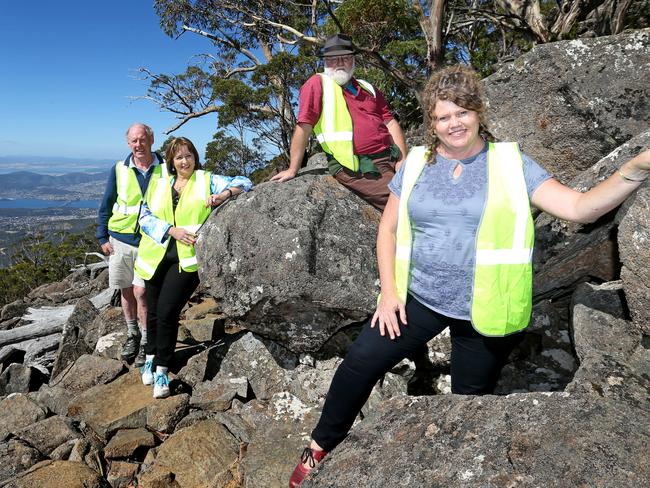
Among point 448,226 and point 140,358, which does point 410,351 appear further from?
point 140,358

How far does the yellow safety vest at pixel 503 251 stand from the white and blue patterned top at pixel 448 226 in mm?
43

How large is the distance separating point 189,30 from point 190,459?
24773 mm

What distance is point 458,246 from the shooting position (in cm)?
236

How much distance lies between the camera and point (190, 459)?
12.9ft

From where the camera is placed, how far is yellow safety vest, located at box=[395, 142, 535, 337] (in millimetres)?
2291

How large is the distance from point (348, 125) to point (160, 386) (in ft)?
10.1

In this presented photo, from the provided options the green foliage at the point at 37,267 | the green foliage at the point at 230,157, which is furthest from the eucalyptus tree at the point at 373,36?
the green foliage at the point at 37,267

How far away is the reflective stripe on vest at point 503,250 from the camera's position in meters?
2.29

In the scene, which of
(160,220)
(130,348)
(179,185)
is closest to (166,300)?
(160,220)

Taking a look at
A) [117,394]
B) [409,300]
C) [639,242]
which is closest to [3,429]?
[117,394]

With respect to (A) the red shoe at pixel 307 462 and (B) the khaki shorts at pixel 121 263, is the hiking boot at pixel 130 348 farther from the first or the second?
(A) the red shoe at pixel 307 462

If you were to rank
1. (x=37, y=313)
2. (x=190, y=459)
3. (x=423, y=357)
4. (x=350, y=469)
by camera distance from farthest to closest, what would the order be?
1. (x=37, y=313)
2. (x=423, y=357)
3. (x=190, y=459)
4. (x=350, y=469)

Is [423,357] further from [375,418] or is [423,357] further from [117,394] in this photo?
[117,394]

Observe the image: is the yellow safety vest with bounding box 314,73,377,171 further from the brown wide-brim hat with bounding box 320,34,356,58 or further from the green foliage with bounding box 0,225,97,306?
the green foliage with bounding box 0,225,97,306
